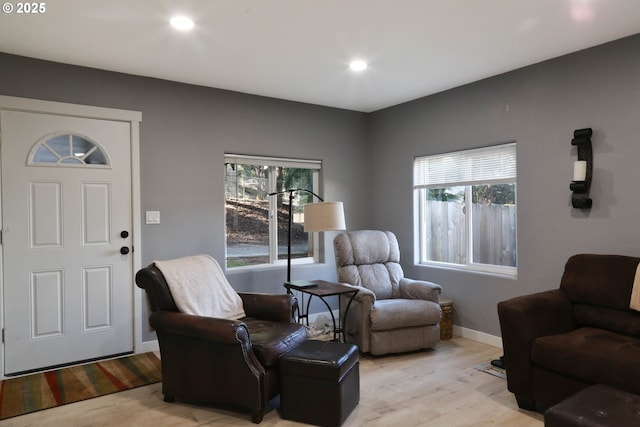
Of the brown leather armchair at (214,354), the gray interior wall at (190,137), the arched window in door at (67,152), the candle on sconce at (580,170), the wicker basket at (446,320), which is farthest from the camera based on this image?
the wicker basket at (446,320)

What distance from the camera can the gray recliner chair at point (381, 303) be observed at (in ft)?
11.3

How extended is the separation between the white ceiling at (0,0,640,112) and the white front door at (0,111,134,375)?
65cm

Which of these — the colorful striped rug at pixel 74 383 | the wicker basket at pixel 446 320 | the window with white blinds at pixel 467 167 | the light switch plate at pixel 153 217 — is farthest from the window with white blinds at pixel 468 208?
the colorful striped rug at pixel 74 383

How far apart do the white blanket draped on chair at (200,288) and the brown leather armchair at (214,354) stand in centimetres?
6

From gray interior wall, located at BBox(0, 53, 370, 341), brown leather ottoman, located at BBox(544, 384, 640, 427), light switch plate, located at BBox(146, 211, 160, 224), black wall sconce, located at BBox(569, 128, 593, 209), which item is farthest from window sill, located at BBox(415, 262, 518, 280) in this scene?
light switch plate, located at BBox(146, 211, 160, 224)

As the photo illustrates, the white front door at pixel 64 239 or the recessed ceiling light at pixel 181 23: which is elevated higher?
the recessed ceiling light at pixel 181 23

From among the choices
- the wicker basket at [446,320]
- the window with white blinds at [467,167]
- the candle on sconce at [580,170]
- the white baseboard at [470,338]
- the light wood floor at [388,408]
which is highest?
the window with white blinds at [467,167]

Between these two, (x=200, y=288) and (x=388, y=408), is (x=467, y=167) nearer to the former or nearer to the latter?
(x=388, y=408)

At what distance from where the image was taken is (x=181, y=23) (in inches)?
104

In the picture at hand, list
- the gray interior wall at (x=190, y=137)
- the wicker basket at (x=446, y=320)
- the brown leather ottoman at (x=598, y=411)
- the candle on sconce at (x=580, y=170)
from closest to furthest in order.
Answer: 1. the brown leather ottoman at (x=598, y=411)
2. the candle on sconce at (x=580, y=170)
3. the gray interior wall at (x=190, y=137)
4. the wicker basket at (x=446, y=320)

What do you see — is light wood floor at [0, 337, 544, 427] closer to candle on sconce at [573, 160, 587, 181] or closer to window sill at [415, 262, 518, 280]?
window sill at [415, 262, 518, 280]

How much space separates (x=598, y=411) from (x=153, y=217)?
3.37 metres

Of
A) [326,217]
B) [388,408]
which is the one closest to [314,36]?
[326,217]

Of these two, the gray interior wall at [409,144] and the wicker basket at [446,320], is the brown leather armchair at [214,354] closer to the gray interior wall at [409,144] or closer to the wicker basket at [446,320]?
the gray interior wall at [409,144]
